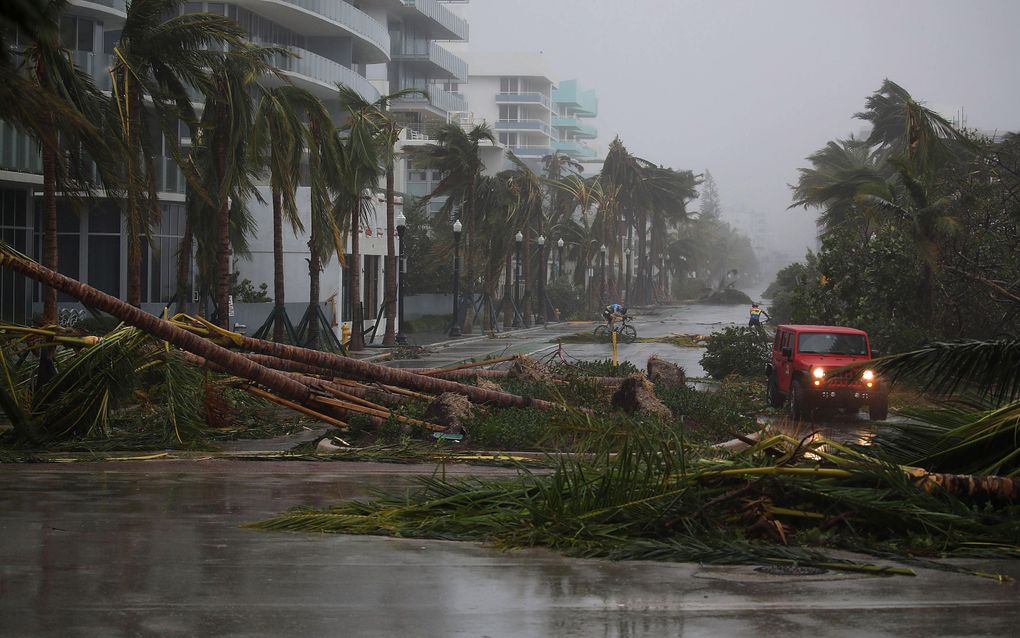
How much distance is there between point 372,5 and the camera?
7444 centimetres

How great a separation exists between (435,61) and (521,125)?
165 feet

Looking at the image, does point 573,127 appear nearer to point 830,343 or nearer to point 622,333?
point 622,333

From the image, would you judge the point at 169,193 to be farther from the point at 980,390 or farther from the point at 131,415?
the point at 980,390

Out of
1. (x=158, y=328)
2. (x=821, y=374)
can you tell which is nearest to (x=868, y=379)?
(x=821, y=374)

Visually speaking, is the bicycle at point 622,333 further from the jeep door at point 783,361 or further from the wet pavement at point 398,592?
the wet pavement at point 398,592

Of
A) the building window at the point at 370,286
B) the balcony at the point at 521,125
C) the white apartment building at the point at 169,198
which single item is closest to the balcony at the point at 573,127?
the balcony at the point at 521,125

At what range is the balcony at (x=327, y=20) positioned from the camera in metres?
53.9

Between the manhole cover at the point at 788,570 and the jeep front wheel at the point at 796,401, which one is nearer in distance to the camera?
the manhole cover at the point at 788,570

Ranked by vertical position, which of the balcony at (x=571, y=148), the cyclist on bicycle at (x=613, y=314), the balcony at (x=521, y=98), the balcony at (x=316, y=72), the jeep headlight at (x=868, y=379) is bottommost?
the jeep headlight at (x=868, y=379)

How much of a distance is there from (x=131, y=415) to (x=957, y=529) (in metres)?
11.9

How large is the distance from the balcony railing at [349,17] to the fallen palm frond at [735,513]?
4889 centimetres

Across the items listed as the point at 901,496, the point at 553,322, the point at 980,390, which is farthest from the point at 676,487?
the point at 553,322

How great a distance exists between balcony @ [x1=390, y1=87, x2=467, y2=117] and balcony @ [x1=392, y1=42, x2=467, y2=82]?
2.03 meters

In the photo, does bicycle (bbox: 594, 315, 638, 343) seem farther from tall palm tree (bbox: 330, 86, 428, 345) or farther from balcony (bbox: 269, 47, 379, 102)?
balcony (bbox: 269, 47, 379, 102)
